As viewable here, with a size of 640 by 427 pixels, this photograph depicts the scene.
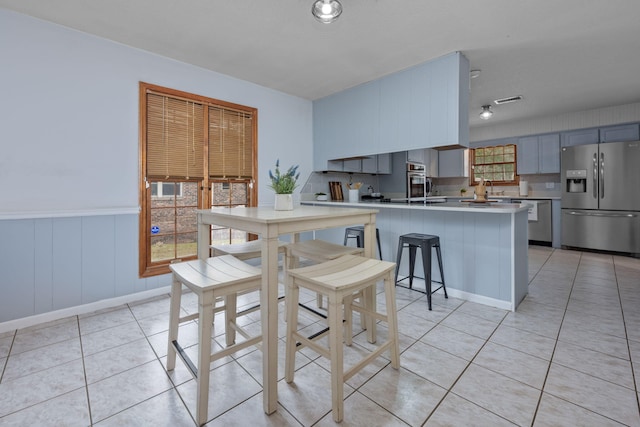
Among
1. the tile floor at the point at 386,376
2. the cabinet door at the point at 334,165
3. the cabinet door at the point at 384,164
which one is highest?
the cabinet door at the point at 384,164

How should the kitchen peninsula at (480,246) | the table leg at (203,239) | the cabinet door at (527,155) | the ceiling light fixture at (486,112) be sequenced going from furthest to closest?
the cabinet door at (527,155)
the ceiling light fixture at (486,112)
the kitchen peninsula at (480,246)
the table leg at (203,239)

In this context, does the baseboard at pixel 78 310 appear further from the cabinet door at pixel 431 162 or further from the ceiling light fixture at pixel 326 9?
the cabinet door at pixel 431 162

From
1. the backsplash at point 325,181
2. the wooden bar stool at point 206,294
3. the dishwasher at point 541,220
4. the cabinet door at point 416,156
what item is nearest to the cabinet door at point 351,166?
the backsplash at point 325,181

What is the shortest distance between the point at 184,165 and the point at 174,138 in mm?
298

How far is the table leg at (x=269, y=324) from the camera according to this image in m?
1.46

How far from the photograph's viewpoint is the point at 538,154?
5738 millimetres

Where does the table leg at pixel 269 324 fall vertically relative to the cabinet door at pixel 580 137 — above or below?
below

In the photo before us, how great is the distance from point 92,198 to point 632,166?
7237 millimetres

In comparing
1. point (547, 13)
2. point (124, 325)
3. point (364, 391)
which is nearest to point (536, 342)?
point (364, 391)

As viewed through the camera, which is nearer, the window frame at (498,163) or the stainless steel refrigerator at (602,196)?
the stainless steel refrigerator at (602,196)

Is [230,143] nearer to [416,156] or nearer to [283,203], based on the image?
Result: [283,203]

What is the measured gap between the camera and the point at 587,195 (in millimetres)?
5004

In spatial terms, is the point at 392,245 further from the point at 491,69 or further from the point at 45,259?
the point at 45,259

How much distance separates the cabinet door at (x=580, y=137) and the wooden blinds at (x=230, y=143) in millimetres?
5639
